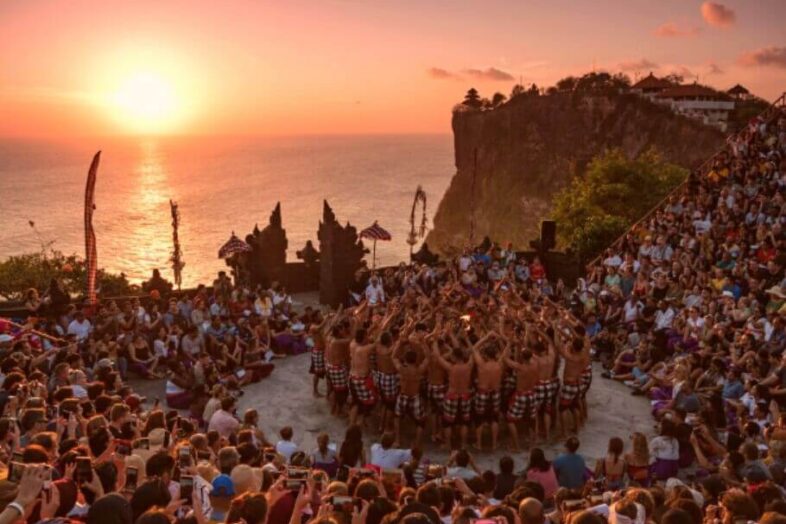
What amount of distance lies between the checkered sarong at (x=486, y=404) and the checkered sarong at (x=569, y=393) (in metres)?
1.40

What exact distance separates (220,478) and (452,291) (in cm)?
1002

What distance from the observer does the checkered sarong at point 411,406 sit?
11.3 meters

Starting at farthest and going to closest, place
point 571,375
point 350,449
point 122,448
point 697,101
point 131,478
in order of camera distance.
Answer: point 697,101 → point 571,375 → point 350,449 → point 122,448 → point 131,478

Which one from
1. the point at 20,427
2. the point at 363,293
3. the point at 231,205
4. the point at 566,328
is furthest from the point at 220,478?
the point at 231,205

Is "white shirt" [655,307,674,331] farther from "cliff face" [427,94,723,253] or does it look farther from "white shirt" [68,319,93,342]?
"cliff face" [427,94,723,253]

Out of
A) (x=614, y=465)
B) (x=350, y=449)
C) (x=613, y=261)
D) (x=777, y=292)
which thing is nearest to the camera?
(x=350, y=449)

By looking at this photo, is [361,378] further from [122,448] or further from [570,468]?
[122,448]

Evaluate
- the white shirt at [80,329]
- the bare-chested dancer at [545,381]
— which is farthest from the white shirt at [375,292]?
the white shirt at [80,329]

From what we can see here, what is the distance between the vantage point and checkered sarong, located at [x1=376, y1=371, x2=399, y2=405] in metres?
11.6

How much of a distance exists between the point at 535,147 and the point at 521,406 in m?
71.3

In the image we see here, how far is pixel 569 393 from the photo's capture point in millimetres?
11961

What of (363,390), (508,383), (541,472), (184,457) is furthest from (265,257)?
(184,457)

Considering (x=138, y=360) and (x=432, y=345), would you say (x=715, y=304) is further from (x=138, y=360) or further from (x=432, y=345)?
(x=138, y=360)

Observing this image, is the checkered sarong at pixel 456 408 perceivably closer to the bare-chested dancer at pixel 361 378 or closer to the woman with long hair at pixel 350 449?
the bare-chested dancer at pixel 361 378
